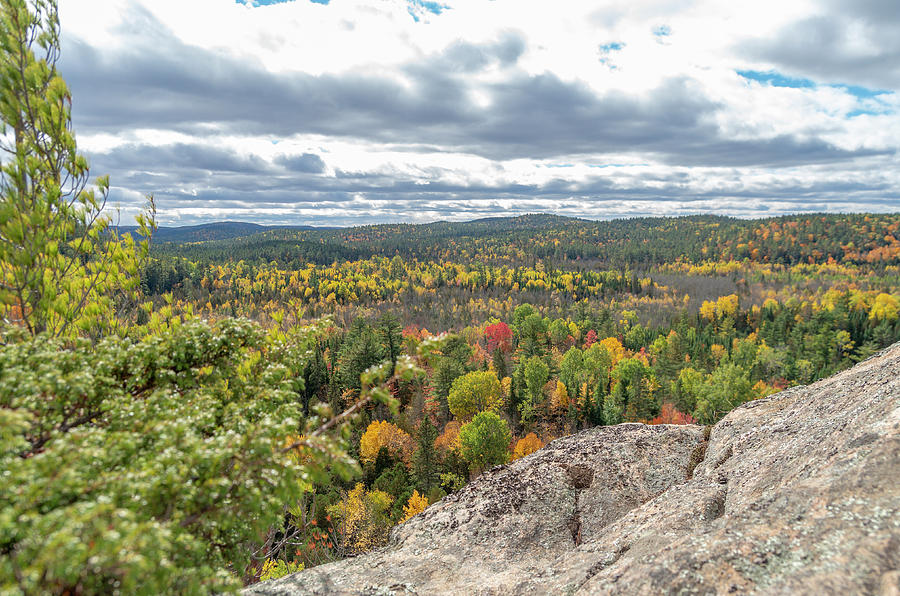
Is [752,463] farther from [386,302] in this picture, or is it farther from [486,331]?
[386,302]

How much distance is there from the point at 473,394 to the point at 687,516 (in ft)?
155

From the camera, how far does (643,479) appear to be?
48.8 feet

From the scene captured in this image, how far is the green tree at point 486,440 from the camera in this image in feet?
138

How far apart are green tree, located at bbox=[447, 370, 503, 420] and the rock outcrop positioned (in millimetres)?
37441

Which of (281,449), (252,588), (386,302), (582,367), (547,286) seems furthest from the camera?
(547,286)

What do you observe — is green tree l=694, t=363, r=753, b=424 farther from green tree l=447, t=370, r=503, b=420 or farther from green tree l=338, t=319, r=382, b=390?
green tree l=338, t=319, r=382, b=390

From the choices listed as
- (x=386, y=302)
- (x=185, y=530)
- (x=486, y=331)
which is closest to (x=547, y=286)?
(x=386, y=302)

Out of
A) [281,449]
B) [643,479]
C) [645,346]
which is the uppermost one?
[281,449]

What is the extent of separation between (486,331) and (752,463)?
100278mm

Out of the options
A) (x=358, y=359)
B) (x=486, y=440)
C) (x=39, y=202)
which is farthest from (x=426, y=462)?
(x=39, y=202)

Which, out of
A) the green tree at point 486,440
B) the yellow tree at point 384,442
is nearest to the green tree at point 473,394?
the yellow tree at point 384,442

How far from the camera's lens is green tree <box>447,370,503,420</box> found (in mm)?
54938

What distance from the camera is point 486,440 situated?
42.3m

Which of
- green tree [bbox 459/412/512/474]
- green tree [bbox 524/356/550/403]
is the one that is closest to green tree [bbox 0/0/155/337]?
green tree [bbox 459/412/512/474]
